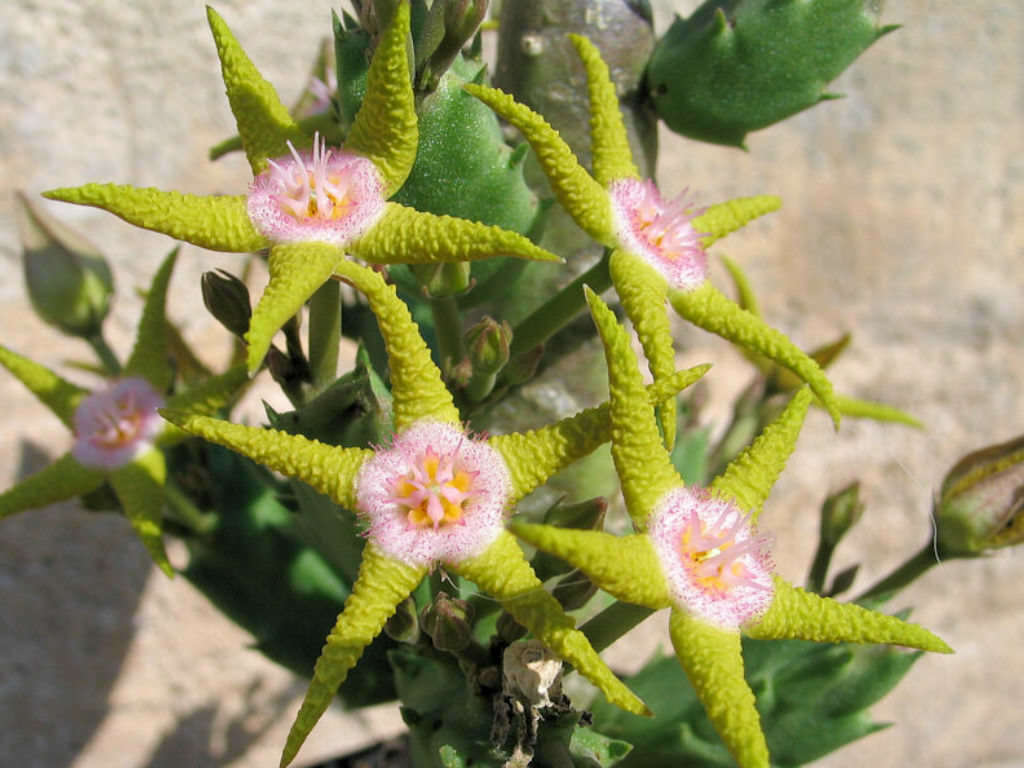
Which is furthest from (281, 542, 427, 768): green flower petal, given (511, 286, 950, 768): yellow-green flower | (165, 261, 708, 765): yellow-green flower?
(511, 286, 950, 768): yellow-green flower

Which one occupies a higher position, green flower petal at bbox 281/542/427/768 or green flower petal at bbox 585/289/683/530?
green flower petal at bbox 585/289/683/530

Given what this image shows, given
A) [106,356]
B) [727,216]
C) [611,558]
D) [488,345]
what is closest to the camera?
[611,558]

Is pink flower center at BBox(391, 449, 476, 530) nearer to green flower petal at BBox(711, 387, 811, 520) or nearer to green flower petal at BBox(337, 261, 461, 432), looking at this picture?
green flower petal at BBox(337, 261, 461, 432)

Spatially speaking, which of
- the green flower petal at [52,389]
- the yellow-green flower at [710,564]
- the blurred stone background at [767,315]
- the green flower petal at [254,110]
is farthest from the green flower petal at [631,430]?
the blurred stone background at [767,315]

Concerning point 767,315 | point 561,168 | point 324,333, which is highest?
point 561,168

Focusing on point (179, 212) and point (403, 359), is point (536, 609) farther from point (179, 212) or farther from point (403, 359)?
point (179, 212)

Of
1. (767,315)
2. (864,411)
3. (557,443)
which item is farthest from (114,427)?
(767,315)

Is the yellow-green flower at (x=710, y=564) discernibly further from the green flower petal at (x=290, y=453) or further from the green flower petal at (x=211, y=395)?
the green flower petal at (x=211, y=395)

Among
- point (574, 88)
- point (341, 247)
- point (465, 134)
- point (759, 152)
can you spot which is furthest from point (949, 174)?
point (341, 247)
